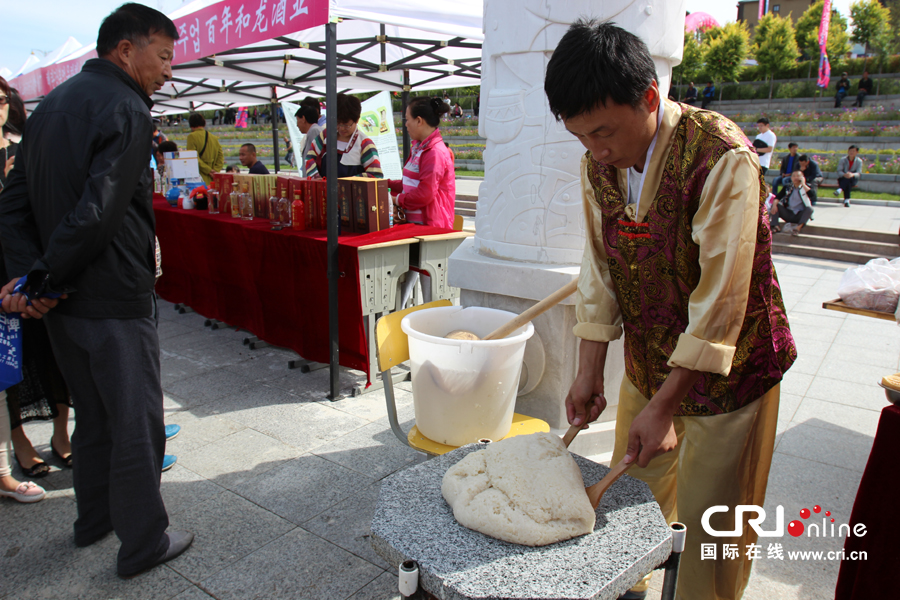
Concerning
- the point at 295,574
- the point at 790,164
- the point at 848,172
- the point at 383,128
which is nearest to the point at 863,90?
the point at 848,172

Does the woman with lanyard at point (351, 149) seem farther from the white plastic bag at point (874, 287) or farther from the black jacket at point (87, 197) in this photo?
the white plastic bag at point (874, 287)

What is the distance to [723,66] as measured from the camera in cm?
3044

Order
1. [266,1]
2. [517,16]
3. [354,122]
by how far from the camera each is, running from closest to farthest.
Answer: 1. [517,16]
2. [266,1]
3. [354,122]

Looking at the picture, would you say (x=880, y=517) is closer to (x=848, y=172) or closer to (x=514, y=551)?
(x=514, y=551)

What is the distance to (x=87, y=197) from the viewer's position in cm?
182

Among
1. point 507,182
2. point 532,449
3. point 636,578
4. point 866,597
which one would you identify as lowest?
point 866,597

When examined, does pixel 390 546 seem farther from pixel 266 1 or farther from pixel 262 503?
pixel 266 1

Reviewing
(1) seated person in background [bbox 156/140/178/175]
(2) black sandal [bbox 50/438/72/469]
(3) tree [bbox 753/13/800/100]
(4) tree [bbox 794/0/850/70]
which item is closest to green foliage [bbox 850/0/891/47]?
(4) tree [bbox 794/0/850/70]

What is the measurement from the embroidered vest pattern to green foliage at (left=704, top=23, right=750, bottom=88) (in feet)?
112

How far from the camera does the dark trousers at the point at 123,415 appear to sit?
197 cm

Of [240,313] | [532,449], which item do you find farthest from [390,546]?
[240,313]

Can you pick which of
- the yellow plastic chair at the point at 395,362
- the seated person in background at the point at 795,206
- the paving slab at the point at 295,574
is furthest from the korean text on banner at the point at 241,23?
the seated person in background at the point at 795,206

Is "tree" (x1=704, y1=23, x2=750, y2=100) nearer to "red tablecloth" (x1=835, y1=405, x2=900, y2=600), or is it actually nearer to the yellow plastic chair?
the yellow plastic chair

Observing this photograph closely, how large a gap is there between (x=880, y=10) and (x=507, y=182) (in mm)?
38916
